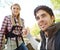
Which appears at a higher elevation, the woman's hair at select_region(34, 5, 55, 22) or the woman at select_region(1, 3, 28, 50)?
the woman's hair at select_region(34, 5, 55, 22)

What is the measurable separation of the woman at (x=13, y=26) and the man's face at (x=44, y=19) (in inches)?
6.1

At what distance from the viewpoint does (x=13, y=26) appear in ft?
5.21

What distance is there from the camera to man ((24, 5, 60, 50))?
1.52 meters

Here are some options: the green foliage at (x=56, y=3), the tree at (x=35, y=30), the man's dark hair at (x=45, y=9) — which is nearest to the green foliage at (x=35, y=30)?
the tree at (x=35, y=30)

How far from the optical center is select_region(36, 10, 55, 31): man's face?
154 centimetres

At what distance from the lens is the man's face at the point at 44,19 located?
1540 mm

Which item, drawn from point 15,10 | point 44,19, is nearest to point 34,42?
point 44,19

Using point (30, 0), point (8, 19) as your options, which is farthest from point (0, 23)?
point (30, 0)

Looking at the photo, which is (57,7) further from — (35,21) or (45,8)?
(35,21)

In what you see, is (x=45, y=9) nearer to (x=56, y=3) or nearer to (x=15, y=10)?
(x=56, y=3)

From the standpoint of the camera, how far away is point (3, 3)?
1.60 meters

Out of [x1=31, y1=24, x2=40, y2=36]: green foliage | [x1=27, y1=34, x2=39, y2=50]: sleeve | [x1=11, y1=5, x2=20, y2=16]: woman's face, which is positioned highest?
[x1=11, y1=5, x2=20, y2=16]: woman's face

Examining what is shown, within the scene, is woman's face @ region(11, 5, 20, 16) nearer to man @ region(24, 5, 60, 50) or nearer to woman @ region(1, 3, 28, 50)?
woman @ region(1, 3, 28, 50)

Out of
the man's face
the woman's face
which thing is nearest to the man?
the man's face
